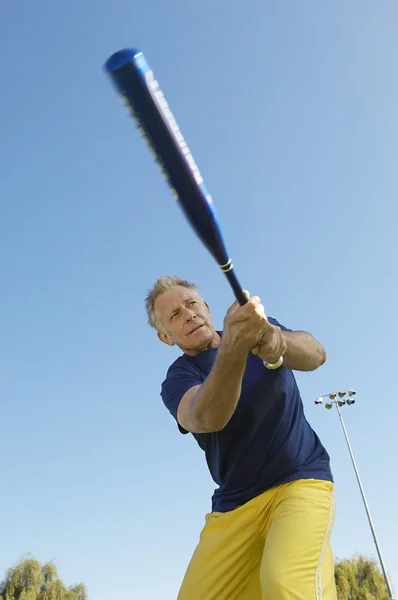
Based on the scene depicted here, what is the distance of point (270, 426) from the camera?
4.25 metres

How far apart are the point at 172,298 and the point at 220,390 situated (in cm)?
155

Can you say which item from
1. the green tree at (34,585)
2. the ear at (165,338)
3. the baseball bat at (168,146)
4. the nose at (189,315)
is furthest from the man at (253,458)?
the green tree at (34,585)

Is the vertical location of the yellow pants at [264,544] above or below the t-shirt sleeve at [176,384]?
below

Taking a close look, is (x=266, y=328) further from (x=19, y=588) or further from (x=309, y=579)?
(x=19, y=588)

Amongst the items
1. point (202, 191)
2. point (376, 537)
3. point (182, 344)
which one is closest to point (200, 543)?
point (182, 344)

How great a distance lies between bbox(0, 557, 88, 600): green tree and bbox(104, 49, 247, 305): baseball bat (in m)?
40.3

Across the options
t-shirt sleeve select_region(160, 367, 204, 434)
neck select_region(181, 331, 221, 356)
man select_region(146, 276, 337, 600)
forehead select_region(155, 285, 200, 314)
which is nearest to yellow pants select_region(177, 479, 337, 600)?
man select_region(146, 276, 337, 600)

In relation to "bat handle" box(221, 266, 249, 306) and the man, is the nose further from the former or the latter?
"bat handle" box(221, 266, 249, 306)

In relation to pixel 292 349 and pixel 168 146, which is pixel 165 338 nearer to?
pixel 292 349

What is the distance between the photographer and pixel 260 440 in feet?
13.9

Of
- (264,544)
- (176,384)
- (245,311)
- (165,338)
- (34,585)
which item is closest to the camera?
(245,311)

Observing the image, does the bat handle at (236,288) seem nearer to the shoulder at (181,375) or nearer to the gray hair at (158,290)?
the shoulder at (181,375)

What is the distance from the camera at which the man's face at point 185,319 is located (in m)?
4.79

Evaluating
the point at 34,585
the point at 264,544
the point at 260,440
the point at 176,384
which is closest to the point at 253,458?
the point at 260,440
